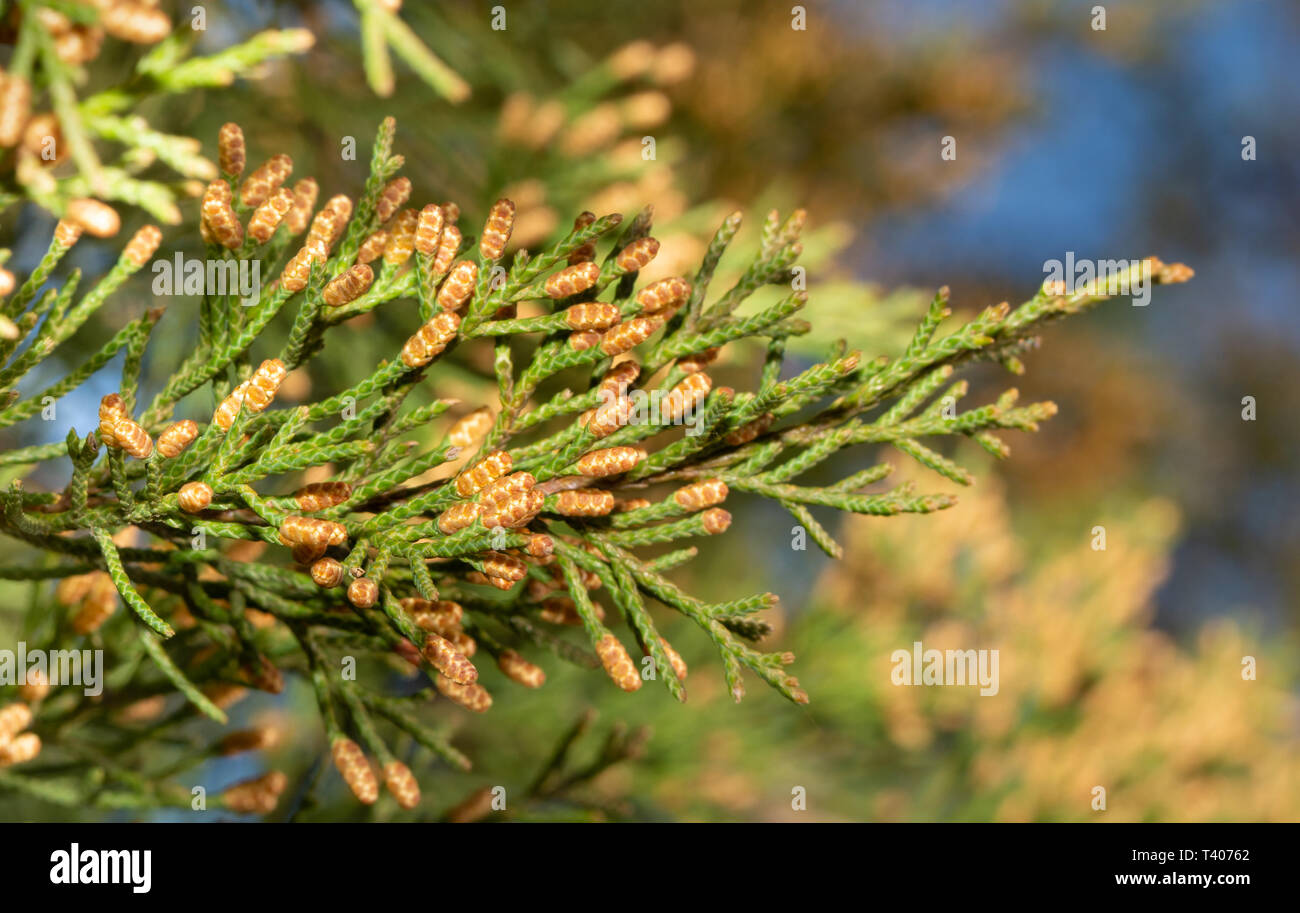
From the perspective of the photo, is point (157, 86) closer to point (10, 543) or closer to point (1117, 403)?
point (10, 543)

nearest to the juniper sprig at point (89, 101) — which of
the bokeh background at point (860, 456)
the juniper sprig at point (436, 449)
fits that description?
the juniper sprig at point (436, 449)

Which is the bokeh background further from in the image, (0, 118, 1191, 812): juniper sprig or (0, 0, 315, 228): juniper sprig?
(0, 0, 315, 228): juniper sprig

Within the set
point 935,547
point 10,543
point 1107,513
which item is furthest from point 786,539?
point 10,543

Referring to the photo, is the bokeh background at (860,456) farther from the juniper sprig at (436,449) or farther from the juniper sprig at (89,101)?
the juniper sprig at (89,101)

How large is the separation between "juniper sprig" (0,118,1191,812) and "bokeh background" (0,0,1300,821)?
452mm

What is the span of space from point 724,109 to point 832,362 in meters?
1.91

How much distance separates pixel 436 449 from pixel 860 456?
2.97 meters

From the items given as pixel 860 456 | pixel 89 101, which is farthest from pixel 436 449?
pixel 860 456

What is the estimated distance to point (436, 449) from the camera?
0.94 meters


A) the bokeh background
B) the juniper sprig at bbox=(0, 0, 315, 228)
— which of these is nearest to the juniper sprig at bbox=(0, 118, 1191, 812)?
the juniper sprig at bbox=(0, 0, 315, 228)

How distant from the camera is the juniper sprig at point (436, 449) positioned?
85 centimetres

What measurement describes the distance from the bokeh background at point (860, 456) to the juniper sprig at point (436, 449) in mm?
452

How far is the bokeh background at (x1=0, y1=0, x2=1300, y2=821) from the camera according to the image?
5.99ft
